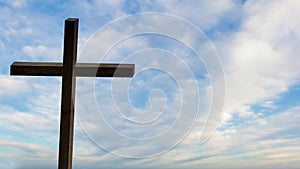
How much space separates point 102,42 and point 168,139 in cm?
66

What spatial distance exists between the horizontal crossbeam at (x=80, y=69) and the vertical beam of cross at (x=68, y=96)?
4 cm

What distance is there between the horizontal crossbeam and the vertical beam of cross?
0.04 m

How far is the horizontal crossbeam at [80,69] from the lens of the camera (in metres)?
2.61

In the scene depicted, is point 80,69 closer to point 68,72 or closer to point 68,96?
point 68,72

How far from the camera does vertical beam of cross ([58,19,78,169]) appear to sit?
2502 millimetres

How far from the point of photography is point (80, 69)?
8.60 ft

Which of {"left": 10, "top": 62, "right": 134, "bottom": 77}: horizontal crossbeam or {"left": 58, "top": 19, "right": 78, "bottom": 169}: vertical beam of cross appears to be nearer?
{"left": 58, "top": 19, "right": 78, "bottom": 169}: vertical beam of cross

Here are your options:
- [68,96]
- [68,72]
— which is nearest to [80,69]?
[68,72]

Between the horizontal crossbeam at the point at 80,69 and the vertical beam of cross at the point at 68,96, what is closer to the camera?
the vertical beam of cross at the point at 68,96

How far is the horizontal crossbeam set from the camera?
2.61m

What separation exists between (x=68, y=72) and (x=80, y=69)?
0.07 metres

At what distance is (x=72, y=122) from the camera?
100 inches

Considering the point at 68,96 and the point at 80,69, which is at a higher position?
the point at 80,69

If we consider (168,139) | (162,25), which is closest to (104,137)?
(168,139)
